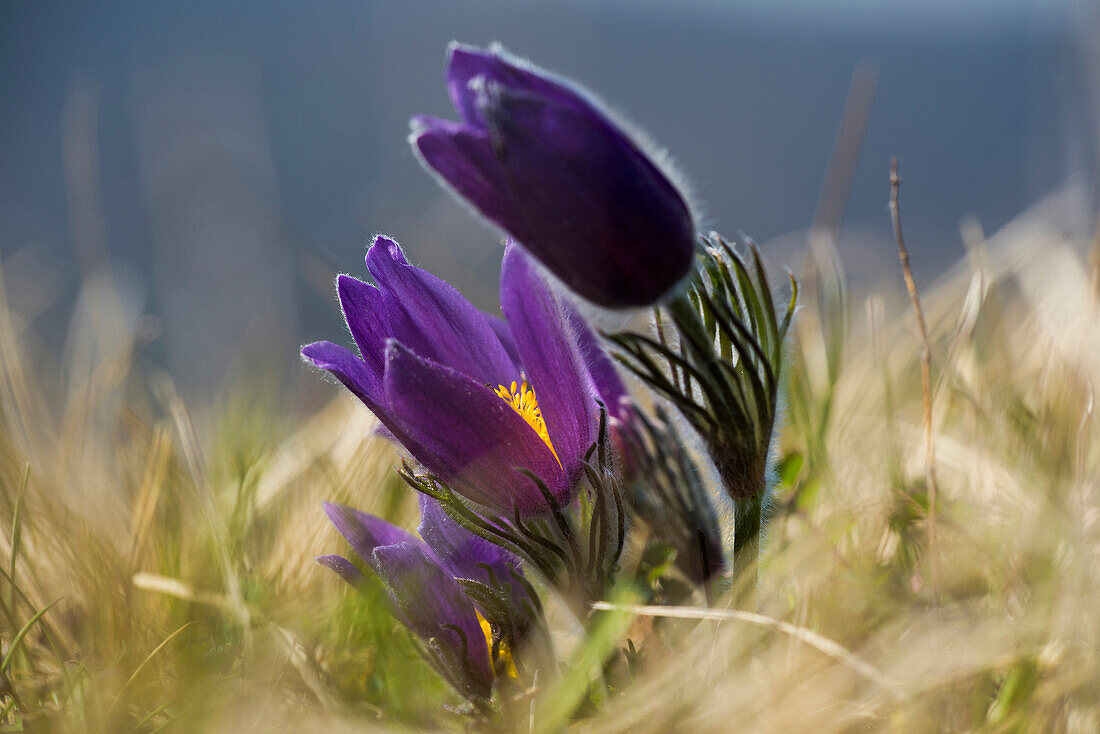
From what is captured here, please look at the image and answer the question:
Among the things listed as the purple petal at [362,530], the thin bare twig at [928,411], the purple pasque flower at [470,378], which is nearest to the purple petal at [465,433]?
the purple pasque flower at [470,378]

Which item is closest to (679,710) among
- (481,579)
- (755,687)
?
(755,687)

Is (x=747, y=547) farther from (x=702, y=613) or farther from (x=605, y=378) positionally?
(x=605, y=378)

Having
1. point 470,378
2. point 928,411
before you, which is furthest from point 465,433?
point 928,411

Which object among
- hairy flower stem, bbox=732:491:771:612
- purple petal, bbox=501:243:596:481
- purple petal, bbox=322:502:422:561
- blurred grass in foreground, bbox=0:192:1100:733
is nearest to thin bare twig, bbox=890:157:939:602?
blurred grass in foreground, bbox=0:192:1100:733

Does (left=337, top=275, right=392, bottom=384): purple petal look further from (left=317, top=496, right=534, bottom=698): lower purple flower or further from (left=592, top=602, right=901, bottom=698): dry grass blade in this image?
(left=592, top=602, right=901, bottom=698): dry grass blade

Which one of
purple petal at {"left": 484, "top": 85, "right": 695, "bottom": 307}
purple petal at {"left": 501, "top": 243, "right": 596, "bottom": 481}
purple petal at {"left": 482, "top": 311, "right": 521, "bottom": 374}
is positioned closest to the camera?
purple petal at {"left": 484, "top": 85, "right": 695, "bottom": 307}

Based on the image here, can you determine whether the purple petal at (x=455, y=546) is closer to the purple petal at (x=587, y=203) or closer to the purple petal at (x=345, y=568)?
the purple petal at (x=345, y=568)

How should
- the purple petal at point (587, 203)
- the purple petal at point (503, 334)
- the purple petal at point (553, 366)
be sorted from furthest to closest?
the purple petal at point (503, 334)
the purple petal at point (553, 366)
the purple petal at point (587, 203)

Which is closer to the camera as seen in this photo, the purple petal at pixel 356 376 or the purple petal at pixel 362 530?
the purple petal at pixel 356 376
